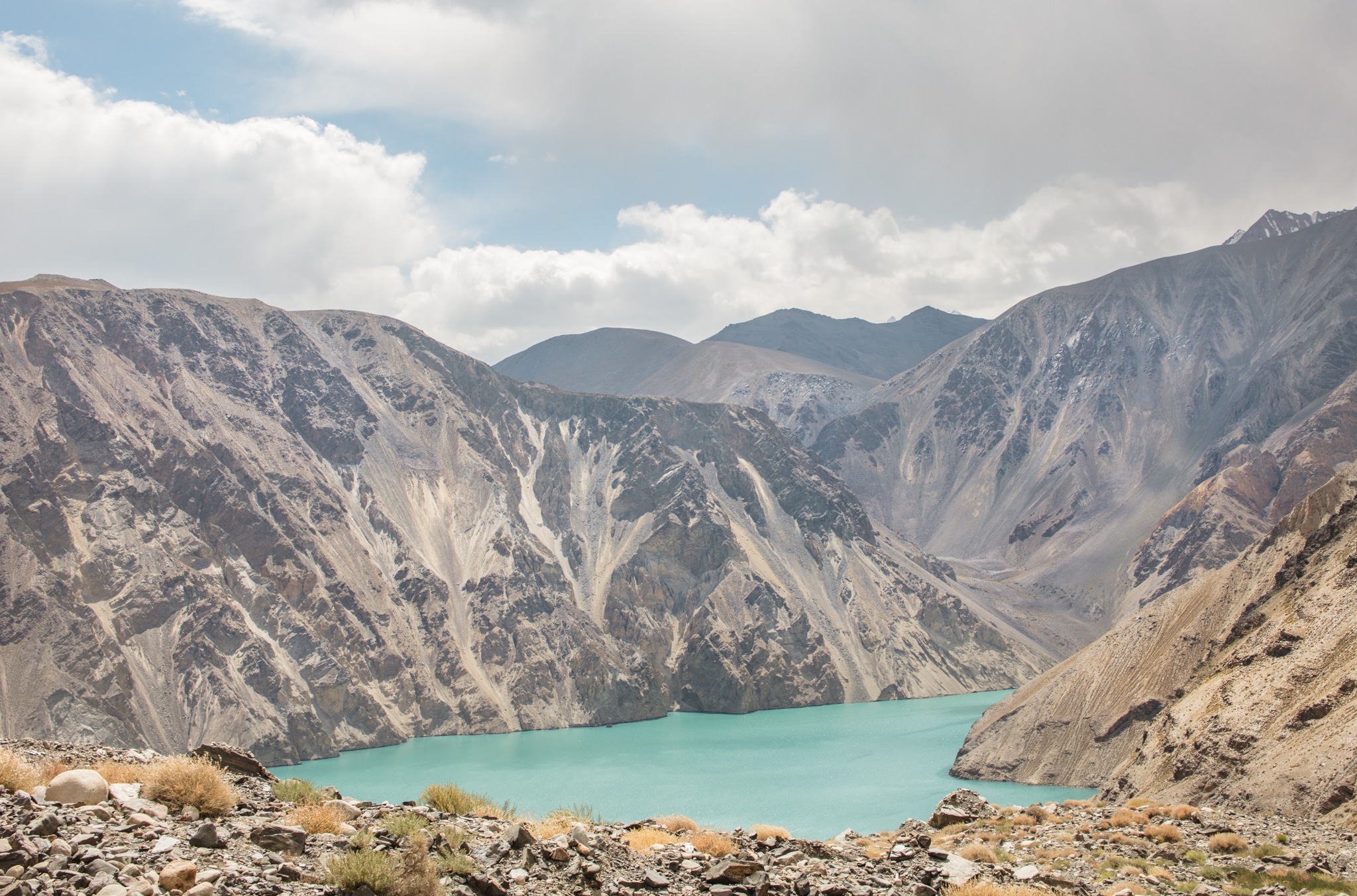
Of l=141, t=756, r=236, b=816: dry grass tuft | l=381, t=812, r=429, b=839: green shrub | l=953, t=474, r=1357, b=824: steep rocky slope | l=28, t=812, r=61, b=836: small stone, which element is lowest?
l=953, t=474, r=1357, b=824: steep rocky slope

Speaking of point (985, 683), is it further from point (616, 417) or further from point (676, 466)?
point (616, 417)

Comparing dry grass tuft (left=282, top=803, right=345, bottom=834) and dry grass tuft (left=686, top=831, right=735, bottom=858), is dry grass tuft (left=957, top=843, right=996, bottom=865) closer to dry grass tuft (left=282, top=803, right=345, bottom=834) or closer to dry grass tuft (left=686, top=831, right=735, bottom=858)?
dry grass tuft (left=686, top=831, right=735, bottom=858)

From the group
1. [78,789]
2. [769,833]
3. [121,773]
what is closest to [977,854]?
[769,833]

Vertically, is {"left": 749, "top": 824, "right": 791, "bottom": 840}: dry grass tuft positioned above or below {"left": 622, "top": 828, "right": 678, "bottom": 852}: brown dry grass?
below

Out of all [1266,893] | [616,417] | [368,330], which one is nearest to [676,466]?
[616,417]

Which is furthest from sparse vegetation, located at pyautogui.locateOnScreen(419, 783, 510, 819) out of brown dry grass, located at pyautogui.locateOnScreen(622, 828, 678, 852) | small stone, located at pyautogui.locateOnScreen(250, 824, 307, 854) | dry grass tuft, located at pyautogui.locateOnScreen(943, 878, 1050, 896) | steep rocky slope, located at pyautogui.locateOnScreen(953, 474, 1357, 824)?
steep rocky slope, located at pyautogui.locateOnScreen(953, 474, 1357, 824)
